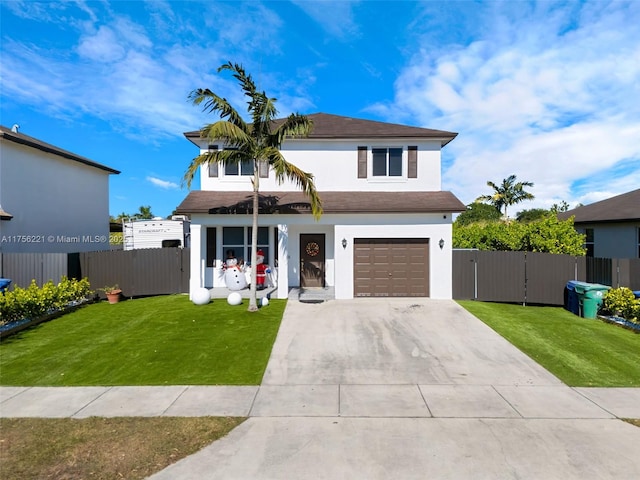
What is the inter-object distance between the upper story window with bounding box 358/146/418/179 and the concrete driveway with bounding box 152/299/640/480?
25.4ft

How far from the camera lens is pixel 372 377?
690cm

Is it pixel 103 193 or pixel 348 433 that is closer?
pixel 348 433

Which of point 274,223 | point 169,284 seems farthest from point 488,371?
point 169,284

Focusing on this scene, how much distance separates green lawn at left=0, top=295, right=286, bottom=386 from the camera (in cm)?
678

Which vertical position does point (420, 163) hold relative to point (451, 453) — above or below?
above

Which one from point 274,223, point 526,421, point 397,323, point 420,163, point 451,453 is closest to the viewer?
point 451,453

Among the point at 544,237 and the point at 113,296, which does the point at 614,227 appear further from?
the point at 113,296

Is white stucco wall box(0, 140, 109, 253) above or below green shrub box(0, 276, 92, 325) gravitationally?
above

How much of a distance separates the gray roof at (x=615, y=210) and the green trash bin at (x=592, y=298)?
277 inches

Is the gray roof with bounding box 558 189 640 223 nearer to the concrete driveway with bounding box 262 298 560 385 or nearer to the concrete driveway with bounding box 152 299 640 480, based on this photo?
the concrete driveway with bounding box 262 298 560 385

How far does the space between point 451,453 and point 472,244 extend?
17878mm

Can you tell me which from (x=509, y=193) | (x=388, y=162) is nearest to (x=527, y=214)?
(x=509, y=193)

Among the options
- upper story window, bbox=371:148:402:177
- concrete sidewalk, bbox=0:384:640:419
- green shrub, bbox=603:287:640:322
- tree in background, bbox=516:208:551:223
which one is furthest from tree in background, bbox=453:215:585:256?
tree in background, bbox=516:208:551:223

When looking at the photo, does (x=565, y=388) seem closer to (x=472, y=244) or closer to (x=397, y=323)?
(x=397, y=323)
